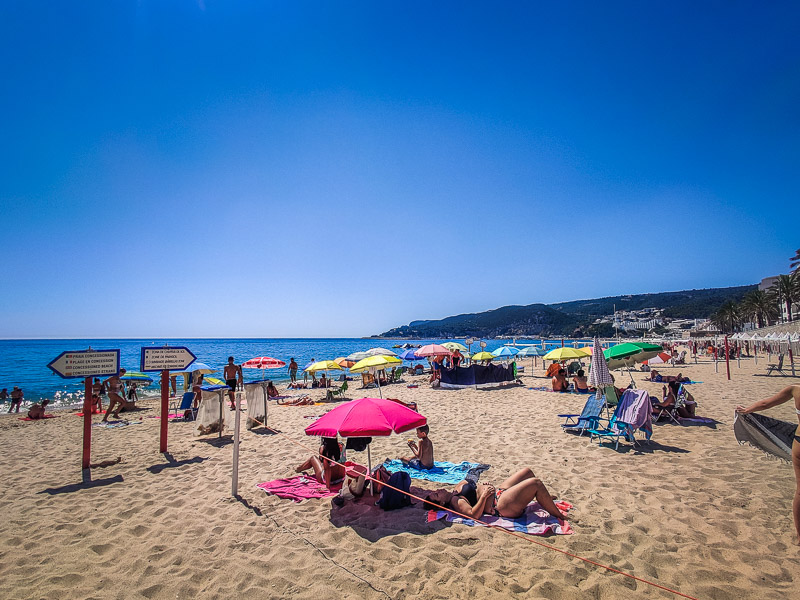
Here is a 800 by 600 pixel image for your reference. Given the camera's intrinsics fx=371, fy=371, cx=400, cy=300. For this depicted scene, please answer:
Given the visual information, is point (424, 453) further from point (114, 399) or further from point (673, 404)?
point (114, 399)

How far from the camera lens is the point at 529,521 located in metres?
4.31

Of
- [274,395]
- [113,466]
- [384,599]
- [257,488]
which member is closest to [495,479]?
Result: [384,599]

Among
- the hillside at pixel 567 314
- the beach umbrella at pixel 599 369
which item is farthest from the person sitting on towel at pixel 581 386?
the hillside at pixel 567 314

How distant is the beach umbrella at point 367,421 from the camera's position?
14.6ft

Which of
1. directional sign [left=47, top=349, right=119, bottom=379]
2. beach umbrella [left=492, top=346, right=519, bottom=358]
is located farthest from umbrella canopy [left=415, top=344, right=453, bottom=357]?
directional sign [left=47, top=349, right=119, bottom=379]

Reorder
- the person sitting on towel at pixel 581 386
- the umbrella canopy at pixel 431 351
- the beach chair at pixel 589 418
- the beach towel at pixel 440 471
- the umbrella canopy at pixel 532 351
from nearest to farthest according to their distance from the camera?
the beach towel at pixel 440 471 < the beach chair at pixel 589 418 < the person sitting on towel at pixel 581 386 < the umbrella canopy at pixel 431 351 < the umbrella canopy at pixel 532 351

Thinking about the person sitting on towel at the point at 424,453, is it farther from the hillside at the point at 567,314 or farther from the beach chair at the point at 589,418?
the hillside at the point at 567,314

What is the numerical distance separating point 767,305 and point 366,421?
66.5 meters

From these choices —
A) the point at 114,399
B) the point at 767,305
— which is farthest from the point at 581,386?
the point at 767,305

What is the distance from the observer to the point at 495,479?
228 inches

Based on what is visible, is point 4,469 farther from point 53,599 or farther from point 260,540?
point 260,540

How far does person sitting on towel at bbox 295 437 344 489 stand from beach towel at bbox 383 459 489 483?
3.08ft

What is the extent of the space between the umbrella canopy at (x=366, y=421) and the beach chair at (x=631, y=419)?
4.67 meters

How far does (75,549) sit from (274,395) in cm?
1384
